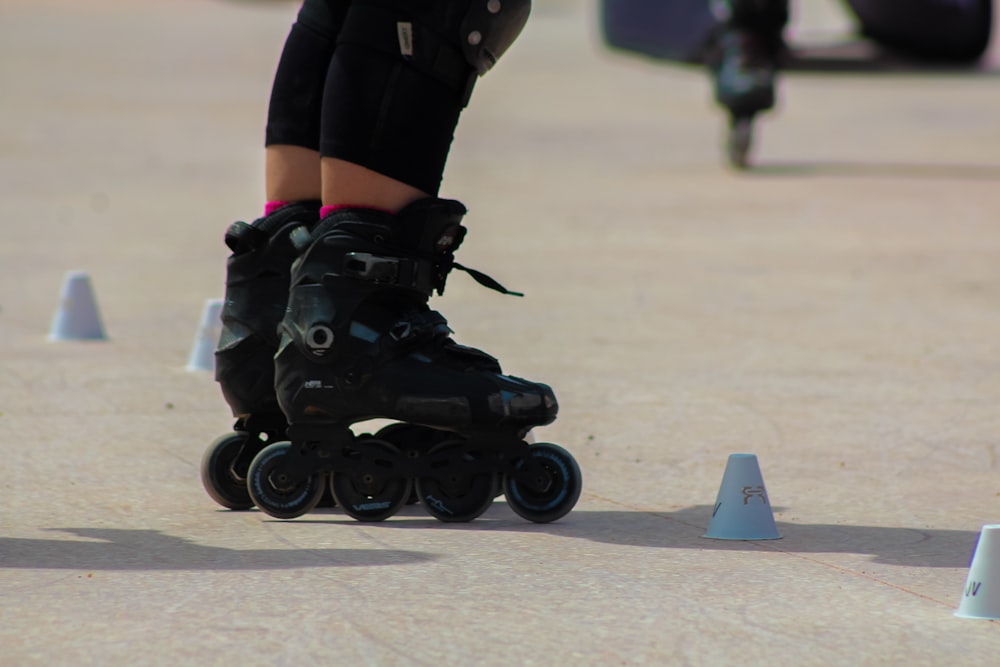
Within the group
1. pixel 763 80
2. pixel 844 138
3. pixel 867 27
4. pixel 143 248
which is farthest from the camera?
pixel 867 27

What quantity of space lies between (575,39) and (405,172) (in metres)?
19.9

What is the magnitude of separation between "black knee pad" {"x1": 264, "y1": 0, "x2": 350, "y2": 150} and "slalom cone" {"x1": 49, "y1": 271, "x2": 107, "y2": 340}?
6.71 feet

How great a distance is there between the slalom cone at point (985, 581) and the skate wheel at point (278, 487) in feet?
3.78

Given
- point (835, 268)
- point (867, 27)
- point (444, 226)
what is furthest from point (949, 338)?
point (867, 27)

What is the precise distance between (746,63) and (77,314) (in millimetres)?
5486

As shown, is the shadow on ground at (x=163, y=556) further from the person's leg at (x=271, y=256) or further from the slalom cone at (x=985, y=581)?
the slalom cone at (x=985, y=581)

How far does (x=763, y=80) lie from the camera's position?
9812 millimetres

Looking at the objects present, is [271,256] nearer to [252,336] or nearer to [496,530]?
[252,336]

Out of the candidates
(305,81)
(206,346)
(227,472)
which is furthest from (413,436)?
(206,346)

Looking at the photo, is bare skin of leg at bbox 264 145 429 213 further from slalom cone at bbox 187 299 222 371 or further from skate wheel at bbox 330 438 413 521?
slalom cone at bbox 187 299 222 371

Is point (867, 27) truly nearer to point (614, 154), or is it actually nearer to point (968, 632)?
point (614, 154)

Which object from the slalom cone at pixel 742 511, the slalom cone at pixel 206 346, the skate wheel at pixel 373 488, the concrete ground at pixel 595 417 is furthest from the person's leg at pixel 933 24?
the skate wheel at pixel 373 488

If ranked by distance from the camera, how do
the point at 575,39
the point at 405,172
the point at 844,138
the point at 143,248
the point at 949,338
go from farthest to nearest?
the point at 575,39 → the point at 844,138 → the point at 143,248 → the point at 949,338 → the point at 405,172

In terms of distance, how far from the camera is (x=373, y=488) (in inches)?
123
